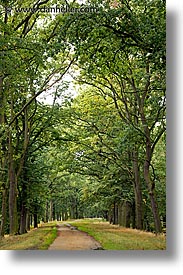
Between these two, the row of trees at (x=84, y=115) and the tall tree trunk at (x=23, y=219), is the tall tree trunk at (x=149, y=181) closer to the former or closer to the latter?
the row of trees at (x=84, y=115)

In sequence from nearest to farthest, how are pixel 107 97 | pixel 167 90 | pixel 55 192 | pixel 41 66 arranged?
pixel 167 90, pixel 41 66, pixel 55 192, pixel 107 97

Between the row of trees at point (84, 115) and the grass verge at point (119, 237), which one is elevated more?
the row of trees at point (84, 115)

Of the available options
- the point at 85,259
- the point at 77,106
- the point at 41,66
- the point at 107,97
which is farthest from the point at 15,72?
the point at 85,259

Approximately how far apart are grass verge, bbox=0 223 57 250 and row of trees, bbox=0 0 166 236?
0.21 metres

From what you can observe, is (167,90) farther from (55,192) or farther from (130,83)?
(55,192)

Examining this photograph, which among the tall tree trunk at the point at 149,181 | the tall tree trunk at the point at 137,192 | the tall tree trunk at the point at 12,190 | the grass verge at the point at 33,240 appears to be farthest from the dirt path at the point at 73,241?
the tall tree trunk at the point at 137,192

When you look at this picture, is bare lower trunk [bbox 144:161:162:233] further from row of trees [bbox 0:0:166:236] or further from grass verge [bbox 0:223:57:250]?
grass verge [bbox 0:223:57:250]

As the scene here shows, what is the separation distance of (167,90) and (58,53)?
1.11 m

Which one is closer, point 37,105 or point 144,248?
point 144,248

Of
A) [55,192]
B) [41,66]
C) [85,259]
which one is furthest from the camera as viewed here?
[55,192]

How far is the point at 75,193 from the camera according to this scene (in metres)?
4.80

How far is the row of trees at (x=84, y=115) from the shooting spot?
13.8 feet

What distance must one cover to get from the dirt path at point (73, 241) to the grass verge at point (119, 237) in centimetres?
7

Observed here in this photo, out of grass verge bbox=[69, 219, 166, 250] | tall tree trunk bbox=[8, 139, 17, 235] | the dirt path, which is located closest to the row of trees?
tall tree trunk bbox=[8, 139, 17, 235]
